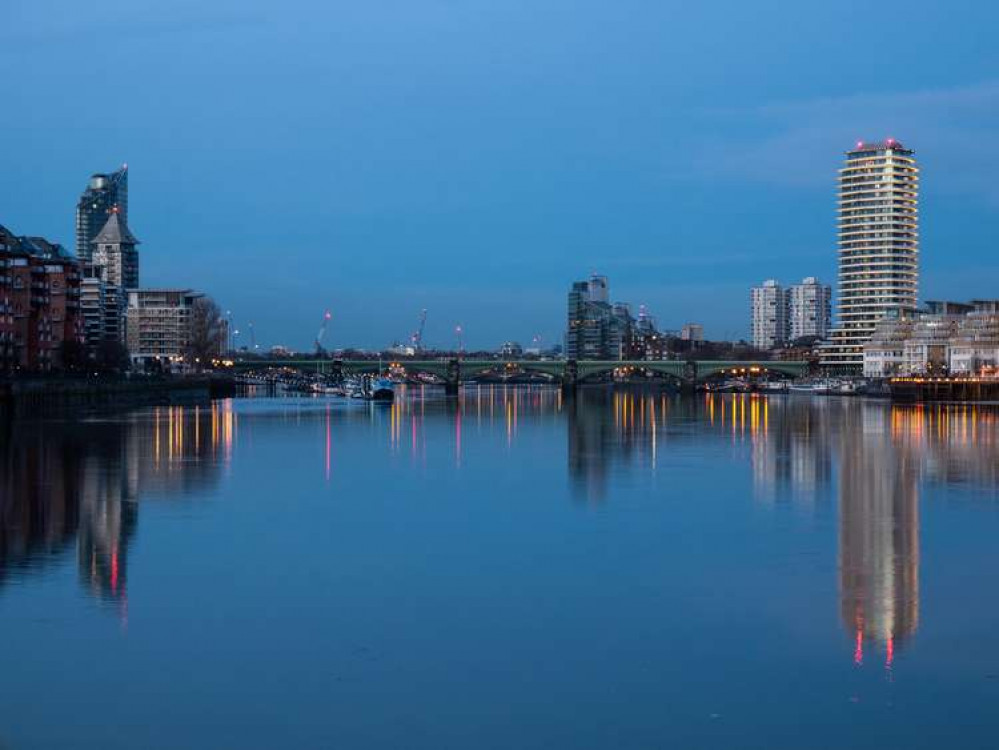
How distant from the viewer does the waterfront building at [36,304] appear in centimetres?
12119

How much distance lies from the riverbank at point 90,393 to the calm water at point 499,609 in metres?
46.6

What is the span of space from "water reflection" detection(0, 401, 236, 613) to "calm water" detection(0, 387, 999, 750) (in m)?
0.20

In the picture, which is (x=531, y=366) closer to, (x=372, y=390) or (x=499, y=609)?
(x=372, y=390)

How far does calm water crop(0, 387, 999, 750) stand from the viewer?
49.0ft

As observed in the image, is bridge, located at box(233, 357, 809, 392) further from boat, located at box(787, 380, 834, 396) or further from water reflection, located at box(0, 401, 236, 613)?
water reflection, located at box(0, 401, 236, 613)

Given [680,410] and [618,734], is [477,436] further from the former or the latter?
[618,734]

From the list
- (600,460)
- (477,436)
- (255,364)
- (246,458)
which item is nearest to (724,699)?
(600,460)

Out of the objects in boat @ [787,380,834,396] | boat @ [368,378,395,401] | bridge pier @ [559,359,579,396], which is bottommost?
boat @ [787,380,834,396]

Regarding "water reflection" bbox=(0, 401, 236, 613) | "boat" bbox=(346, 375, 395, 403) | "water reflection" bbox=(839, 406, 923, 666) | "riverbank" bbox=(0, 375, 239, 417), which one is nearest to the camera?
"water reflection" bbox=(839, 406, 923, 666)

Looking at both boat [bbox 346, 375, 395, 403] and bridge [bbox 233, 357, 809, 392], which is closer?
boat [bbox 346, 375, 395, 403]

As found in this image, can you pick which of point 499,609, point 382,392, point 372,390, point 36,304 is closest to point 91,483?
point 499,609

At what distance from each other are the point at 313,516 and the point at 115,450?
82.3 feet

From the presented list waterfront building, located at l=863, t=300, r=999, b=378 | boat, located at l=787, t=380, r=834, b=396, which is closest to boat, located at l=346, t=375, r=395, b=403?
boat, located at l=787, t=380, r=834, b=396

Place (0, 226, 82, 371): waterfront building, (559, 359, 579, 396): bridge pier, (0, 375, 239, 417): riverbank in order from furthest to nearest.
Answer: (559, 359, 579, 396): bridge pier → (0, 226, 82, 371): waterfront building → (0, 375, 239, 417): riverbank
